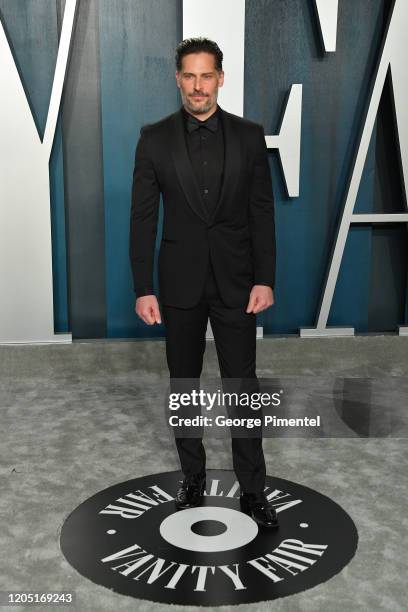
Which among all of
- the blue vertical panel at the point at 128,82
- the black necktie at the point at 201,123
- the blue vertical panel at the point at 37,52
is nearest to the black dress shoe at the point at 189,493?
the black necktie at the point at 201,123

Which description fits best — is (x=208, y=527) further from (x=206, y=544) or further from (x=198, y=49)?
(x=198, y=49)

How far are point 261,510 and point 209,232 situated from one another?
1042 mm

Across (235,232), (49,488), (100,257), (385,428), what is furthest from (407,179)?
(49,488)

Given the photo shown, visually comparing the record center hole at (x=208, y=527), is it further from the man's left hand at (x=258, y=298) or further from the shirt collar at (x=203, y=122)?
the shirt collar at (x=203, y=122)

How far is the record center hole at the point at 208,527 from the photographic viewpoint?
258 centimetres

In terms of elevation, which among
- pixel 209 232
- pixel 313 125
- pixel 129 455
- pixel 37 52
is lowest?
pixel 129 455

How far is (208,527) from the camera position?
2615mm

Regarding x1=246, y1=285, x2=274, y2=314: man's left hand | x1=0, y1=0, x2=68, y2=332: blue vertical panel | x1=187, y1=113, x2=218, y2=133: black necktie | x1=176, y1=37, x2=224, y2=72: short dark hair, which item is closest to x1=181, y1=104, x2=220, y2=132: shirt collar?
x1=187, y1=113, x2=218, y2=133: black necktie

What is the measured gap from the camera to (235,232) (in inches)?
101

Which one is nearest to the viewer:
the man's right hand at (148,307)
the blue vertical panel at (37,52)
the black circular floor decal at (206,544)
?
the black circular floor decal at (206,544)

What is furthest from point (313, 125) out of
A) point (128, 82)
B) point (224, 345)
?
point (224, 345)

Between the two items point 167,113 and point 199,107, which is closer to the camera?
point 199,107

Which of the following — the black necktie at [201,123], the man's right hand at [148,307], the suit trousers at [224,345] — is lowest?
the suit trousers at [224,345]

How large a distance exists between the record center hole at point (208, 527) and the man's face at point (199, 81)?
58.6 inches
